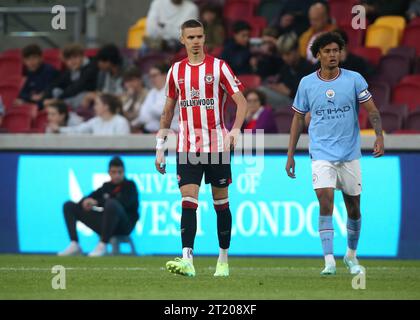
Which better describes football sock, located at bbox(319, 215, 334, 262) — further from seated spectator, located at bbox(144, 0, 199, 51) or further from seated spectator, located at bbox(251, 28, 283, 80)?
seated spectator, located at bbox(144, 0, 199, 51)

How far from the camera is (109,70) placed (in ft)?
60.1

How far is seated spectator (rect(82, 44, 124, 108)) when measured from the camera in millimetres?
18219

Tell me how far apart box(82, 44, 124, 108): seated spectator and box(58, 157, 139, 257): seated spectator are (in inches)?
113

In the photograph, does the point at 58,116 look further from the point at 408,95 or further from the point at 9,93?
the point at 408,95

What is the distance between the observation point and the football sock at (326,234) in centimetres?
1075

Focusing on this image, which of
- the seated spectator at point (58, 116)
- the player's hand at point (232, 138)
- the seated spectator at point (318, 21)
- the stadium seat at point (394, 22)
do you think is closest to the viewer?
Result: the player's hand at point (232, 138)

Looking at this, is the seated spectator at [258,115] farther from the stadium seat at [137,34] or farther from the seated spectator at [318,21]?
the stadium seat at [137,34]

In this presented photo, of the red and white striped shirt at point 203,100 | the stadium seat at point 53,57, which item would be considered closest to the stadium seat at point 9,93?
the stadium seat at point 53,57

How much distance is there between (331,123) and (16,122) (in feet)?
26.8

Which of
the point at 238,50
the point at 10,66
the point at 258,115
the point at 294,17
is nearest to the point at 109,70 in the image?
the point at 238,50

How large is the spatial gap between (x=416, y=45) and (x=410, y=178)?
3642 mm

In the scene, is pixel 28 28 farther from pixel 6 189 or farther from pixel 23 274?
pixel 23 274

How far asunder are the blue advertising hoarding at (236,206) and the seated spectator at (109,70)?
264cm

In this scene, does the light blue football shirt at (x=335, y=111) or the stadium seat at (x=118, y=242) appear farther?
the stadium seat at (x=118, y=242)
